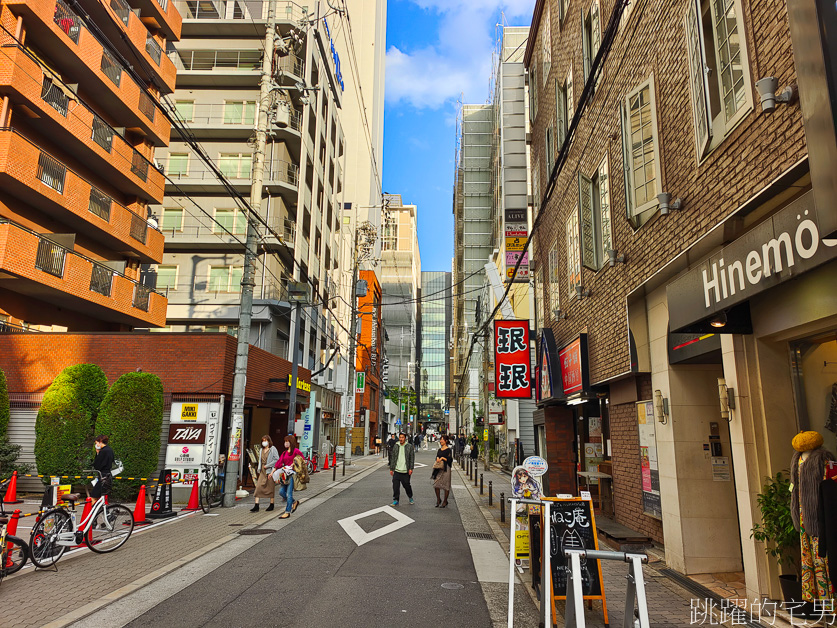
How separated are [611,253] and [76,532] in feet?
33.4

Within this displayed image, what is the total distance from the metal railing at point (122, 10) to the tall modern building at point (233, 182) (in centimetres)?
695

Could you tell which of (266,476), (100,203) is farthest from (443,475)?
(100,203)

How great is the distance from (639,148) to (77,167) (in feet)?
70.8

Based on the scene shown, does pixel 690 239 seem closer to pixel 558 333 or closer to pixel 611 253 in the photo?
pixel 611 253

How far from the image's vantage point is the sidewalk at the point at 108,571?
630 centimetres

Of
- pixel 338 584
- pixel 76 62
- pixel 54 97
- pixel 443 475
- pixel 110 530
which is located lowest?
pixel 338 584

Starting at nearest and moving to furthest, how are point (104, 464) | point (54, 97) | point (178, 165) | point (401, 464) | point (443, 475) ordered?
point (104, 464) < point (401, 464) < point (443, 475) < point (54, 97) < point (178, 165)

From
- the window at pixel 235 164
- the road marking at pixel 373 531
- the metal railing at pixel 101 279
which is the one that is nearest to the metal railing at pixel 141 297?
the metal railing at pixel 101 279

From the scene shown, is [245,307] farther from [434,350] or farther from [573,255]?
[434,350]

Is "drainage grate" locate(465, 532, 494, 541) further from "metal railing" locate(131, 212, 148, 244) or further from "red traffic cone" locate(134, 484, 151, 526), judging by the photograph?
"metal railing" locate(131, 212, 148, 244)

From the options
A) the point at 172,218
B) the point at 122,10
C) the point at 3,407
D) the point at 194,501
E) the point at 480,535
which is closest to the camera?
the point at 480,535

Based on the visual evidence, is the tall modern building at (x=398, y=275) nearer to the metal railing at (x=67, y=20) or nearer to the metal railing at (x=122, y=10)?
the metal railing at (x=122, y=10)

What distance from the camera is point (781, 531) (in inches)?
224

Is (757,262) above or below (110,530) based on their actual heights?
above
